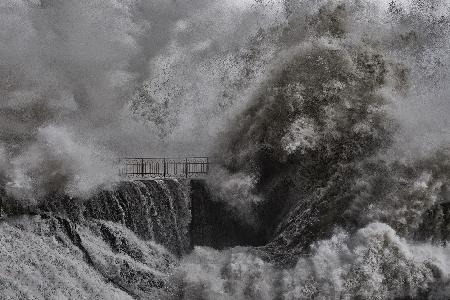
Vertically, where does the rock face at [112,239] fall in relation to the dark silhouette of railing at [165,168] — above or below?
below

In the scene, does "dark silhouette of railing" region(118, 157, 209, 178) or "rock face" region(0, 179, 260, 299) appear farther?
"dark silhouette of railing" region(118, 157, 209, 178)

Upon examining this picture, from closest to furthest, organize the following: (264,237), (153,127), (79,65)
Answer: (264,237), (79,65), (153,127)

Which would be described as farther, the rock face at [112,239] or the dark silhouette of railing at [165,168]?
the dark silhouette of railing at [165,168]

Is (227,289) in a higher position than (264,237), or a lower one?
lower

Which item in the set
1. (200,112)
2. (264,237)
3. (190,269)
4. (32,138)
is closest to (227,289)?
(190,269)

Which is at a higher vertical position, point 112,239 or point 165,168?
point 165,168

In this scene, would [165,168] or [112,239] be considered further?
[165,168]

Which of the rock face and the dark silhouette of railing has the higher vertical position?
the dark silhouette of railing

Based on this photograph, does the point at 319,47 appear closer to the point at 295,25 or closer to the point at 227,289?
the point at 295,25
